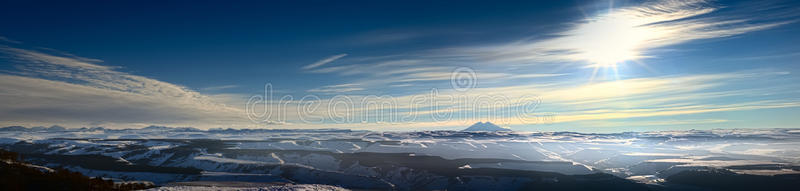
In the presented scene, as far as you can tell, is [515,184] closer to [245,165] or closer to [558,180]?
[558,180]

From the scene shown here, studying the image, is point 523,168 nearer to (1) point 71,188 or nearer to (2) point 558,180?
(2) point 558,180

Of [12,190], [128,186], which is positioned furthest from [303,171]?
[12,190]

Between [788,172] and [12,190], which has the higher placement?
[12,190]

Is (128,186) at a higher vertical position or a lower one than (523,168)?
higher

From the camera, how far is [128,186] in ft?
169

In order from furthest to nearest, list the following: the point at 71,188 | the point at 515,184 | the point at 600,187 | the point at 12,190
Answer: the point at 515,184, the point at 600,187, the point at 71,188, the point at 12,190

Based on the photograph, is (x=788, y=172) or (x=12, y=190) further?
(x=788, y=172)

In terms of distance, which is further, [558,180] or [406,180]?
[406,180]

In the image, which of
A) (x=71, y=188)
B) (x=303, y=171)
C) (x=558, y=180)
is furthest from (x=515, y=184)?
(x=71, y=188)

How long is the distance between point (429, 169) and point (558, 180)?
45.0 metres

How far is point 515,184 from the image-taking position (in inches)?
5477

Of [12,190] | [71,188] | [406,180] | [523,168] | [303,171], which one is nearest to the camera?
[12,190]

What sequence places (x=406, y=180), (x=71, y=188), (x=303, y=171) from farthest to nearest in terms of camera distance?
(x=303, y=171) < (x=406, y=180) < (x=71, y=188)

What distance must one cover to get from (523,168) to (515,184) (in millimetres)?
37413
